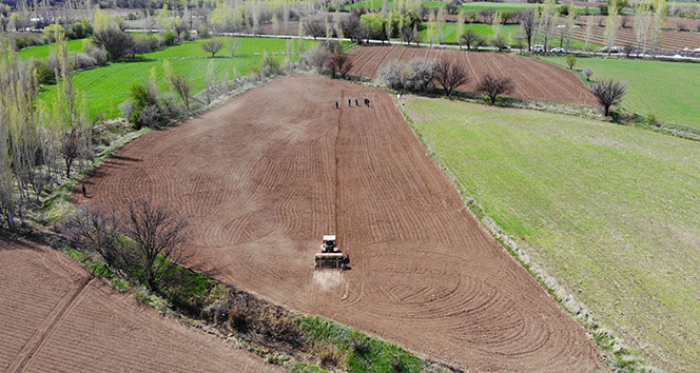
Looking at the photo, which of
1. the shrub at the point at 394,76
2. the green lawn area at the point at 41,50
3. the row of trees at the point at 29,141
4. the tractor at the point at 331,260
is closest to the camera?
the tractor at the point at 331,260

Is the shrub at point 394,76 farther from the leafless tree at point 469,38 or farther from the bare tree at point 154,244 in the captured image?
the bare tree at point 154,244

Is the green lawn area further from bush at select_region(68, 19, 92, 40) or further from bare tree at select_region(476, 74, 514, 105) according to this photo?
bare tree at select_region(476, 74, 514, 105)

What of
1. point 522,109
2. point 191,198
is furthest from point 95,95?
point 522,109

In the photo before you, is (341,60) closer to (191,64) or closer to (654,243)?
(191,64)

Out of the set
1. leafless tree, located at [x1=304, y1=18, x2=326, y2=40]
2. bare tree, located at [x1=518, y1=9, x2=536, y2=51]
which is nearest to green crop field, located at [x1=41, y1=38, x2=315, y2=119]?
leafless tree, located at [x1=304, y1=18, x2=326, y2=40]

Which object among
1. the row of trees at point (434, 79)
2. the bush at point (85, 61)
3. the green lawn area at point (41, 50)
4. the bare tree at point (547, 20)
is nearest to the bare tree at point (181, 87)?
the row of trees at point (434, 79)
